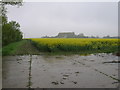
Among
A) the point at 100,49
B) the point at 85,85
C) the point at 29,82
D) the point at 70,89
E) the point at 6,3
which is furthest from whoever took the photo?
the point at 100,49

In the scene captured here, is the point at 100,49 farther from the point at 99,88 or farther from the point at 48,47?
the point at 99,88

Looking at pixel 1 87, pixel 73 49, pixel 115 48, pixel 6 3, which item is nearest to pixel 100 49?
pixel 115 48

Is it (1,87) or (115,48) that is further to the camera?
(115,48)

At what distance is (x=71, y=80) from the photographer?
16.1 feet

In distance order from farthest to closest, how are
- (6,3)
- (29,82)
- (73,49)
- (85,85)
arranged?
(73,49) → (6,3) → (29,82) → (85,85)

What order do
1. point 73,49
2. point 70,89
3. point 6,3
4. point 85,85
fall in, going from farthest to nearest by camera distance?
point 73,49 → point 6,3 → point 85,85 → point 70,89

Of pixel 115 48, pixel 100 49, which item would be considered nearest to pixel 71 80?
pixel 100 49

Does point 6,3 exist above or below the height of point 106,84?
above

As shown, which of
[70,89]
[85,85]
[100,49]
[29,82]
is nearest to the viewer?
[70,89]

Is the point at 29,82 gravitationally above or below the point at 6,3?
below

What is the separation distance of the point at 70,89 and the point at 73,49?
37.3ft

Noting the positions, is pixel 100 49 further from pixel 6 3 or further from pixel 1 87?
pixel 1 87

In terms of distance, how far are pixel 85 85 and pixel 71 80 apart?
0.62 meters

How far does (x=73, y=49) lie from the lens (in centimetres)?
1534
